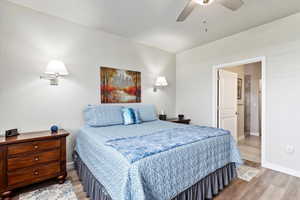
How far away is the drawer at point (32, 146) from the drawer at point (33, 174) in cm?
24

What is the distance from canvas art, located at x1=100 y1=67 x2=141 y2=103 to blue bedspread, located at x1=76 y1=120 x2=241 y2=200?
4.15ft

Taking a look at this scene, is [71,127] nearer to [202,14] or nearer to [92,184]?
[92,184]

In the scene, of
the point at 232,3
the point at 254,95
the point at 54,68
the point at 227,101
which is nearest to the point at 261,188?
the point at 227,101

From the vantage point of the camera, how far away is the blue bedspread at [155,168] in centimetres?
117

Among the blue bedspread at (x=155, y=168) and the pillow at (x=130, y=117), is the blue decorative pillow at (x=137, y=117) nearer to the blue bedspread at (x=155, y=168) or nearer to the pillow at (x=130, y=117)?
the pillow at (x=130, y=117)

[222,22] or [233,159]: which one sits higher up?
[222,22]

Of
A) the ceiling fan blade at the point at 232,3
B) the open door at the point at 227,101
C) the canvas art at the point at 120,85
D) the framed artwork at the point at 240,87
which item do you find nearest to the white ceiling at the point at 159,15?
the ceiling fan blade at the point at 232,3

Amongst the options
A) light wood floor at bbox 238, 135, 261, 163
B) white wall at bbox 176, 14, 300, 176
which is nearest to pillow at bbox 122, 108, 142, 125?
white wall at bbox 176, 14, 300, 176

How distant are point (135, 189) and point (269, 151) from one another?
279 centimetres

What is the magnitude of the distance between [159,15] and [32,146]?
269cm

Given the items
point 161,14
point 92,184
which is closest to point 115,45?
point 161,14

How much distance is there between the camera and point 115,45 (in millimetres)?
3238

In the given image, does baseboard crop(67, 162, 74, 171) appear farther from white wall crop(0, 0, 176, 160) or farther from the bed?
the bed

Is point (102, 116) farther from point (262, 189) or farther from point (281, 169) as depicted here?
point (281, 169)
